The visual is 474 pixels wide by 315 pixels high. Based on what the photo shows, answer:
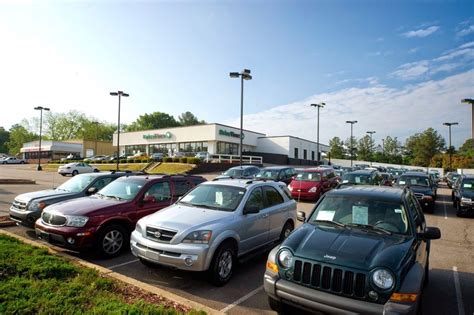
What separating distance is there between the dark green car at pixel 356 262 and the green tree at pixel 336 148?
89126 mm

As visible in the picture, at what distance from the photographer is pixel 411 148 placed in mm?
96625

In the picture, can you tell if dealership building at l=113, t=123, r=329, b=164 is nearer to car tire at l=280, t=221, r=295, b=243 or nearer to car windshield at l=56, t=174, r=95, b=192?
car windshield at l=56, t=174, r=95, b=192

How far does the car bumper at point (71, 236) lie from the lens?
238 inches

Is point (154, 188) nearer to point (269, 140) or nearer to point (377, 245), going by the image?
point (377, 245)

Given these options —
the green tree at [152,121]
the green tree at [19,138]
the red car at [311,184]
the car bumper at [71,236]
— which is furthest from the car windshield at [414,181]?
the green tree at [19,138]

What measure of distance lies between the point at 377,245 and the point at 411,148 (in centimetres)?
10707

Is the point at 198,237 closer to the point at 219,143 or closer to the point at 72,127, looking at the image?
the point at 219,143

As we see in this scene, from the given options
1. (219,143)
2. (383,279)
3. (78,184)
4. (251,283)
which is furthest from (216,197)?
(219,143)

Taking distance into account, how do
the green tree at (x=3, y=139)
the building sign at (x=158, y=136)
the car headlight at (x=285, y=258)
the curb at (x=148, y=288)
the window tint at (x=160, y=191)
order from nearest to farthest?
the car headlight at (x=285, y=258) < the curb at (x=148, y=288) < the window tint at (x=160, y=191) < the building sign at (x=158, y=136) < the green tree at (x=3, y=139)

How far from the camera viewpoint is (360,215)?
4.56 metres

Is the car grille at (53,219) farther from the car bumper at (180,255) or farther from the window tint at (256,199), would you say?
the window tint at (256,199)

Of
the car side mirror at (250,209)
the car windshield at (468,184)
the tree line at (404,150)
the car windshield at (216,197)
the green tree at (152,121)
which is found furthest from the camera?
the green tree at (152,121)

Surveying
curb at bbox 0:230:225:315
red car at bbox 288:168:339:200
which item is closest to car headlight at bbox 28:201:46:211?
curb at bbox 0:230:225:315

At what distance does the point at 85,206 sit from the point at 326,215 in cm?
498
